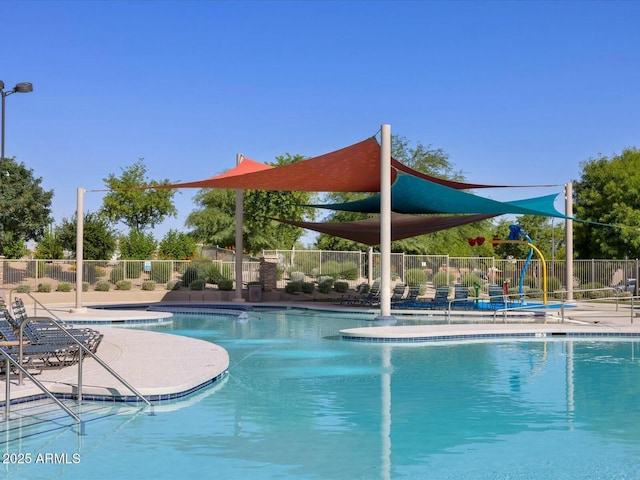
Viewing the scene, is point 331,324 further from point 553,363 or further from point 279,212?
point 279,212

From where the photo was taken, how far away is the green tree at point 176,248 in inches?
1453

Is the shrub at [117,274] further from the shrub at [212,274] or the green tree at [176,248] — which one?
the green tree at [176,248]

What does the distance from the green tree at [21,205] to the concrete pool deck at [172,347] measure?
365 inches

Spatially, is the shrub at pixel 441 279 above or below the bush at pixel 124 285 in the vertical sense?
above

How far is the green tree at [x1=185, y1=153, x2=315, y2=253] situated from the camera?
38125 millimetres

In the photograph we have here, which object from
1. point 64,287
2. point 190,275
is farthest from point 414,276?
point 64,287

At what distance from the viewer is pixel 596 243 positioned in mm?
35594

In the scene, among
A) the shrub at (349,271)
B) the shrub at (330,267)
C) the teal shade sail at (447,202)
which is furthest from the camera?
the shrub at (349,271)

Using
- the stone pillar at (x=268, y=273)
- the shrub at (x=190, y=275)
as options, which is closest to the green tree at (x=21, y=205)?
the shrub at (x=190, y=275)

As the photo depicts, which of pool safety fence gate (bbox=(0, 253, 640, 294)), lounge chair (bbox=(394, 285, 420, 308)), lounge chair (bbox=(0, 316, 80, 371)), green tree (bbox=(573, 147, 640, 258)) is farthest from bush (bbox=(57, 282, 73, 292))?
green tree (bbox=(573, 147, 640, 258))

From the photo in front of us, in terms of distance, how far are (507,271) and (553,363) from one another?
73.8ft

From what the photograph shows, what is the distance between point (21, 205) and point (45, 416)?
23.7 meters

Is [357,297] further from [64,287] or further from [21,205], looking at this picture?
[21,205]

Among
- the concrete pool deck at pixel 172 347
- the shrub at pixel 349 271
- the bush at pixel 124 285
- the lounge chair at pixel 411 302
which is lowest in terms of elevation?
the concrete pool deck at pixel 172 347
